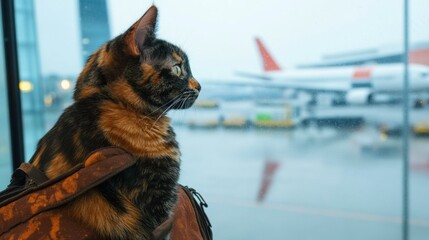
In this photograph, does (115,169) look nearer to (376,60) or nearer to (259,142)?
(376,60)

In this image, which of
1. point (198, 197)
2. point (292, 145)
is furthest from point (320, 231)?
point (198, 197)

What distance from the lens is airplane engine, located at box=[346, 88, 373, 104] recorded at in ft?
4.48

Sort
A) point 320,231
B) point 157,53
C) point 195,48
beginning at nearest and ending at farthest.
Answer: point 157,53
point 195,48
point 320,231

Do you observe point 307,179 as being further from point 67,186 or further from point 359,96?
point 67,186

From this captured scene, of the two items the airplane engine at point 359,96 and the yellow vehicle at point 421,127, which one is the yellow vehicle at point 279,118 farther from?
the yellow vehicle at point 421,127

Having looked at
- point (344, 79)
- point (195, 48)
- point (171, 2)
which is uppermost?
point (171, 2)

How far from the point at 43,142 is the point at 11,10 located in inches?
40.9

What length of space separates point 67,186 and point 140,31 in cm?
29

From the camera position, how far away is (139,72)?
26.6 inches

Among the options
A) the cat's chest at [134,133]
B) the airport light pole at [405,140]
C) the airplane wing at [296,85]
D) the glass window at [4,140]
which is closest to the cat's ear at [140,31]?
the cat's chest at [134,133]

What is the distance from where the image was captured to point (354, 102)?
1365mm

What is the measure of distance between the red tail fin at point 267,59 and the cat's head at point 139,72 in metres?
0.74

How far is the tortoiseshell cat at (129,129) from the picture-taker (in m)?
0.61

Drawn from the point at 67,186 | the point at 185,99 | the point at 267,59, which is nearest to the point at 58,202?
the point at 67,186
